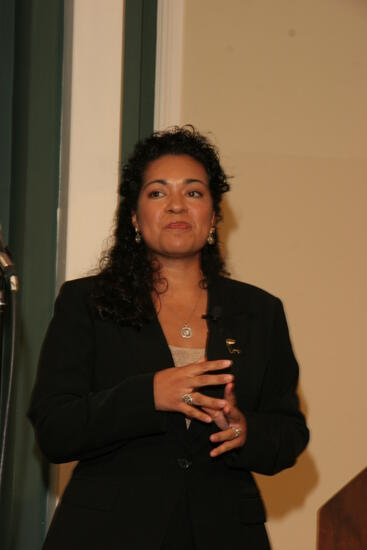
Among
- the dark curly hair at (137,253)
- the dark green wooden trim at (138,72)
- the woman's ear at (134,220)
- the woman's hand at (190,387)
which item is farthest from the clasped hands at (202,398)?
the dark green wooden trim at (138,72)

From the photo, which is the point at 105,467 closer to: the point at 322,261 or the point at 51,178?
the point at 51,178

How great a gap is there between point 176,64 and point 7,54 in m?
0.77

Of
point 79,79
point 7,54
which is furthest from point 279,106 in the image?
point 7,54

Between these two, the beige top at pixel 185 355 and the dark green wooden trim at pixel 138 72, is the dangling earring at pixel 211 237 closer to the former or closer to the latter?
the beige top at pixel 185 355

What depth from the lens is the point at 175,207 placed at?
2.53m

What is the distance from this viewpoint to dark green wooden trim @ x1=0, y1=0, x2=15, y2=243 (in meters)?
3.11

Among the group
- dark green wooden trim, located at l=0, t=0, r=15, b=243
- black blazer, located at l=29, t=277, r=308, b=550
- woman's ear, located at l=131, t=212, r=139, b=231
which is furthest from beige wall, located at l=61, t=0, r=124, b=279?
black blazer, located at l=29, t=277, r=308, b=550

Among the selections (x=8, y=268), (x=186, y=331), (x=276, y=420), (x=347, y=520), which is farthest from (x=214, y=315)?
(x=8, y=268)

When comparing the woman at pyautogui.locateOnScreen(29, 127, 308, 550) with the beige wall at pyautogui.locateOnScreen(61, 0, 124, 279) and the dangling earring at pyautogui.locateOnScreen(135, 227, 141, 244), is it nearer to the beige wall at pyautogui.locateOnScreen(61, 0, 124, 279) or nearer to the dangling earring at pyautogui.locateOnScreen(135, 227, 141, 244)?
the dangling earring at pyautogui.locateOnScreen(135, 227, 141, 244)

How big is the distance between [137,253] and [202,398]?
0.68 metres

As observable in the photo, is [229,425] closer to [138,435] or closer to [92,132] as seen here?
[138,435]

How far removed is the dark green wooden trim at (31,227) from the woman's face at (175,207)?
612 mm

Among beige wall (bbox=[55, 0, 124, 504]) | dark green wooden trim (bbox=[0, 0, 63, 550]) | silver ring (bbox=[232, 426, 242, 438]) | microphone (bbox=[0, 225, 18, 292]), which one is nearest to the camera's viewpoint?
microphone (bbox=[0, 225, 18, 292])

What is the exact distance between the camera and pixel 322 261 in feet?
12.4
